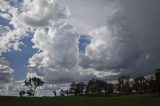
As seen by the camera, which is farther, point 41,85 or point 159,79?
point 41,85

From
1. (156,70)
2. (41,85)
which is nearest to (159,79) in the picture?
(156,70)

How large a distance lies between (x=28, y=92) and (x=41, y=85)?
11.2 m

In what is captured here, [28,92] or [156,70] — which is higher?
[156,70]

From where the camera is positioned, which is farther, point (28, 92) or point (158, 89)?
point (28, 92)

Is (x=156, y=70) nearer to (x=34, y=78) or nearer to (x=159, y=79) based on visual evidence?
(x=159, y=79)

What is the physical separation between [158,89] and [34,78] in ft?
257

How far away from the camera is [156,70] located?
165 metres

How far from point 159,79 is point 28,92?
85641mm

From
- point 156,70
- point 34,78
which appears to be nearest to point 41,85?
point 34,78

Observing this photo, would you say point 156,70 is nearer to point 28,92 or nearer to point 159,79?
point 159,79

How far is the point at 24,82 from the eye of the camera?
179750 mm

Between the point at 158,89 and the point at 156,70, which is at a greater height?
the point at 156,70

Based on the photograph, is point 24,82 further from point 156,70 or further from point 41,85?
point 156,70

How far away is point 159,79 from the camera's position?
160 meters
